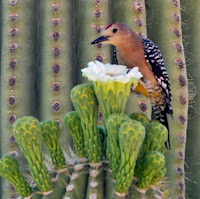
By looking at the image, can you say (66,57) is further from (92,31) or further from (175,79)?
(175,79)

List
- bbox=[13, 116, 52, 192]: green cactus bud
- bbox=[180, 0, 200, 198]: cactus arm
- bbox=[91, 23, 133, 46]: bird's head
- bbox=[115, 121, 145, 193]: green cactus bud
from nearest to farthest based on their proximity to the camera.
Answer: bbox=[115, 121, 145, 193]: green cactus bud < bbox=[13, 116, 52, 192]: green cactus bud < bbox=[91, 23, 133, 46]: bird's head < bbox=[180, 0, 200, 198]: cactus arm

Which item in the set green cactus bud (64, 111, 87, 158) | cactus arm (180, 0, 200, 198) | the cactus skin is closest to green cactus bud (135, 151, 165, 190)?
green cactus bud (64, 111, 87, 158)

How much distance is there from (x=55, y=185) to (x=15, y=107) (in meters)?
0.97

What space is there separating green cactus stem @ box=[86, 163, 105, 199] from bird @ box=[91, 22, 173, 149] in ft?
2.43

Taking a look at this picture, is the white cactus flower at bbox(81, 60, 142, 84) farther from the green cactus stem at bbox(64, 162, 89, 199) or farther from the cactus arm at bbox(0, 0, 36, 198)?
the cactus arm at bbox(0, 0, 36, 198)

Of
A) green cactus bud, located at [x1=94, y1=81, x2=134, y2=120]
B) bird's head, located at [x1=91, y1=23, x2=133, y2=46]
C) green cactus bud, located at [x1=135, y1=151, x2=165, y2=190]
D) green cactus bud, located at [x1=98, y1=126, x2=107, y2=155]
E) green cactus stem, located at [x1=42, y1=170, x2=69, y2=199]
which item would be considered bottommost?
green cactus stem, located at [x1=42, y1=170, x2=69, y2=199]

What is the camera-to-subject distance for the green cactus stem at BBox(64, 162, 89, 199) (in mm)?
1604

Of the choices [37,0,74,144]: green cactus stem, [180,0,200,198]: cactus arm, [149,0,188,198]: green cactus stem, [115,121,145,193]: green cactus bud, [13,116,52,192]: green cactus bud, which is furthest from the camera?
[180,0,200,198]: cactus arm

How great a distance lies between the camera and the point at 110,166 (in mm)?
1646

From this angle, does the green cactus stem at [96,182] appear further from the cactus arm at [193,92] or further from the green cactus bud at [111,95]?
the cactus arm at [193,92]

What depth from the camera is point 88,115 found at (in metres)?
1.67

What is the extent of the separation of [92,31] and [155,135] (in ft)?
3.52

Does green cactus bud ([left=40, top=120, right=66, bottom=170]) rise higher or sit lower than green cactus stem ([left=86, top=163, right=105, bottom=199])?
higher

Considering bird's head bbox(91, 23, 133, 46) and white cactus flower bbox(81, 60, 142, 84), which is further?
bird's head bbox(91, 23, 133, 46)
